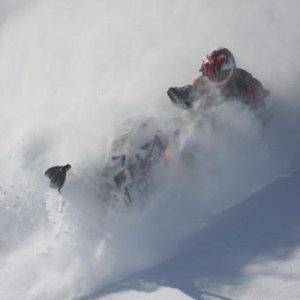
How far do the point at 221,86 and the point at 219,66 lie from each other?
39cm

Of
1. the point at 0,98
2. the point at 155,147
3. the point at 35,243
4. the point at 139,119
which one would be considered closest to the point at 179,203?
the point at 155,147

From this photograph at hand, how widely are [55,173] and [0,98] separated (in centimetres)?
726

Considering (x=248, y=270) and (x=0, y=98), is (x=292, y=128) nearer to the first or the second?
(x=248, y=270)

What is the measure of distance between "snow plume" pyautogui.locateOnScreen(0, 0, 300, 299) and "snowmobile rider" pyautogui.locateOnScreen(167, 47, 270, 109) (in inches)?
10.7

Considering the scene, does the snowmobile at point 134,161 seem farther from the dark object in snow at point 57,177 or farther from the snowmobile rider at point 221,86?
the snowmobile rider at point 221,86

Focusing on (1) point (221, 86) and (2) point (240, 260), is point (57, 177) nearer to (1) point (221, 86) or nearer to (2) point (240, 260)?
(2) point (240, 260)

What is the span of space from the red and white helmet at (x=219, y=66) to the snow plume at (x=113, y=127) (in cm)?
49

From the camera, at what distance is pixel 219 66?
361 inches

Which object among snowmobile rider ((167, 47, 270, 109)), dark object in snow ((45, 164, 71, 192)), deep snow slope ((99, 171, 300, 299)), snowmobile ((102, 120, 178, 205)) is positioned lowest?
deep snow slope ((99, 171, 300, 299))

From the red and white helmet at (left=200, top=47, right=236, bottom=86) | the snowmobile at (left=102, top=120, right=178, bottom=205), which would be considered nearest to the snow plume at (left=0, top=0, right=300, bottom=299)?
the snowmobile at (left=102, top=120, right=178, bottom=205)

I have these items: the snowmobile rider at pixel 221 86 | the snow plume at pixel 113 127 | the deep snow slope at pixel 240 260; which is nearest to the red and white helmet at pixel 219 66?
the snowmobile rider at pixel 221 86

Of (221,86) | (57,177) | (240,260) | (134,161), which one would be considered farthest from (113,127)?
(240,260)

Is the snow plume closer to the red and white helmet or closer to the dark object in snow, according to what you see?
the dark object in snow

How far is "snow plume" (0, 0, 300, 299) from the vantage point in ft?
26.8
